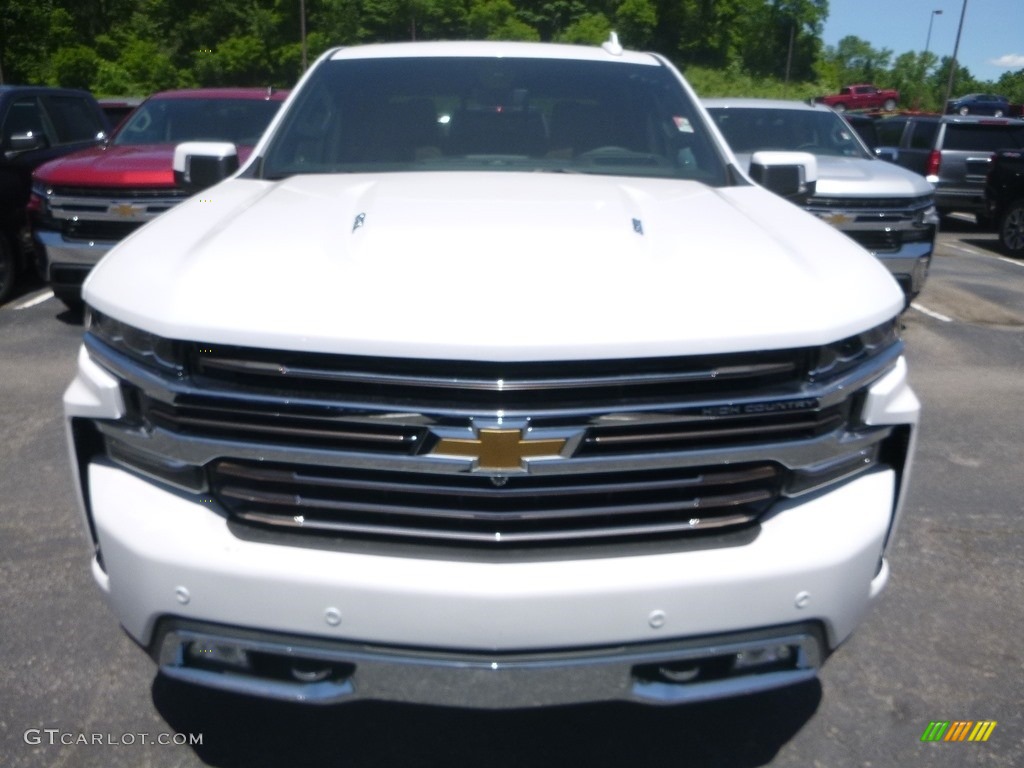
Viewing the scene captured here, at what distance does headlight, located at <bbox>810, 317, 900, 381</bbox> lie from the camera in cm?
242

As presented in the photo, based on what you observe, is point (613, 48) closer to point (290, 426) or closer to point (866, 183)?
point (290, 426)

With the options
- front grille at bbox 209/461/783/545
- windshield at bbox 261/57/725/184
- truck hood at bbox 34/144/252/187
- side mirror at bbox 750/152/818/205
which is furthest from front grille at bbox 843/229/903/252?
front grille at bbox 209/461/783/545

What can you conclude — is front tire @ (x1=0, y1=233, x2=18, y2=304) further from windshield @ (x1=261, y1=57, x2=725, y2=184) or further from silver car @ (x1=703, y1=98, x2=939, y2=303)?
silver car @ (x1=703, y1=98, x2=939, y2=303)

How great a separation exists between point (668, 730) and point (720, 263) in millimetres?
1407

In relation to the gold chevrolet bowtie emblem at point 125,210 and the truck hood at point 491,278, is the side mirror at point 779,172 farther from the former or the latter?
the gold chevrolet bowtie emblem at point 125,210

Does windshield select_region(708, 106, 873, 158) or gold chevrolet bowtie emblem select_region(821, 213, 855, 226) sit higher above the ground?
windshield select_region(708, 106, 873, 158)

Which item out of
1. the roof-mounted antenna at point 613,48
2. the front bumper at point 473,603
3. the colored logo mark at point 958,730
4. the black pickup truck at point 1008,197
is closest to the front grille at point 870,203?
the roof-mounted antenna at point 613,48

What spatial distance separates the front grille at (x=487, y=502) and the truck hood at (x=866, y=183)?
19.8 feet

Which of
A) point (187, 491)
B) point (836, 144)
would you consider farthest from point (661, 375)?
point (836, 144)

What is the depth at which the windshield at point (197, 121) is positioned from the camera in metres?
9.23

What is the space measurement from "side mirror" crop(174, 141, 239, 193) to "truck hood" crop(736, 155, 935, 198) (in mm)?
4840

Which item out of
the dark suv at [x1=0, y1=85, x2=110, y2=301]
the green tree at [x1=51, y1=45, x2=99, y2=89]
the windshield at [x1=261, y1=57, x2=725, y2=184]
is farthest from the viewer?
the green tree at [x1=51, y1=45, x2=99, y2=89]

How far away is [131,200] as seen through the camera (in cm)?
758

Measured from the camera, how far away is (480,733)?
309 centimetres
